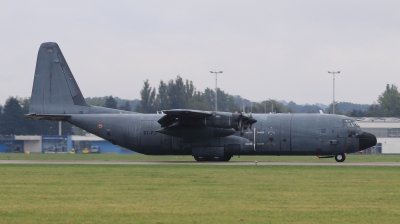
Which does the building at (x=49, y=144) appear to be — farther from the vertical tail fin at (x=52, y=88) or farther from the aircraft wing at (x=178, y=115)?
the aircraft wing at (x=178, y=115)

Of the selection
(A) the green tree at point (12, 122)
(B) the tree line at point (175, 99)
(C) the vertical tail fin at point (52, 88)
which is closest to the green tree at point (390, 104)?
(B) the tree line at point (175, 99)

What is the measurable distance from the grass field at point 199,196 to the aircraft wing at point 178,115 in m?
8.03

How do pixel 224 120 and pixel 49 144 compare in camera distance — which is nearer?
pixel 224 120

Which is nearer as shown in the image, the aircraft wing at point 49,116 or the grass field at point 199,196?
the grass field at point 199,196

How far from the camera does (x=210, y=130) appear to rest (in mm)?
41031

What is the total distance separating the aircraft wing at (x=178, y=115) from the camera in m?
39.4

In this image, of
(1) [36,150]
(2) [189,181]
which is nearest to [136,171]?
(2) [189,181]

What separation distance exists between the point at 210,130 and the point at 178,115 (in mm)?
2452

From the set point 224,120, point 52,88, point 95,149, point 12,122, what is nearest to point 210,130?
point 224,120

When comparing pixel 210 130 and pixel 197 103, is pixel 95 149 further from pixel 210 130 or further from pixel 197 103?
pixel 210 130

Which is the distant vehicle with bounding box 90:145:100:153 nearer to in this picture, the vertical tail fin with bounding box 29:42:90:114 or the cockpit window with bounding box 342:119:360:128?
the vertical tail fin with bounding box 29:42:90:114

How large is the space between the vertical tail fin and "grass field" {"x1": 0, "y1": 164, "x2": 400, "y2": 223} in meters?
11.6

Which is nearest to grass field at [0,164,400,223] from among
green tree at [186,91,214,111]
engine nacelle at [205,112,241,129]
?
engine nacelle at [205,112,241,129]

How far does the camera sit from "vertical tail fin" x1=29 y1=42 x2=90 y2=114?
43.1 metres
